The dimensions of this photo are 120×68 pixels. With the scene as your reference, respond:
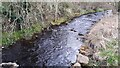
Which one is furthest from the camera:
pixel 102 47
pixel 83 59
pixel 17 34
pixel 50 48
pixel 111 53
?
pixel 17 34

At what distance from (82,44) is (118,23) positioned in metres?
3.41

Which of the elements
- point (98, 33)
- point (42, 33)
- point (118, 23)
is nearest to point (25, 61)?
point (42, 33)

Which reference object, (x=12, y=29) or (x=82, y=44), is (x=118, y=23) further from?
(x=12, y=29)

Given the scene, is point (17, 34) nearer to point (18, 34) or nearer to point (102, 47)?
point (18, 34)

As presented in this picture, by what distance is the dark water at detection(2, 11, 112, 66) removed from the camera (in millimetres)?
7992

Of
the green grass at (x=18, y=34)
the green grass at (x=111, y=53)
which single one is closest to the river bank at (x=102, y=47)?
the green grass at (x=111, y=53)

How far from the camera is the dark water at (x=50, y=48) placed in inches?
315

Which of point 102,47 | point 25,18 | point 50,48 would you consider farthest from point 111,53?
point 25,18

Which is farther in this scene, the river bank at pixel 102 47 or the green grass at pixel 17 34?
the green grass at pixel 17 34

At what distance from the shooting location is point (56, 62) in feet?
25.7

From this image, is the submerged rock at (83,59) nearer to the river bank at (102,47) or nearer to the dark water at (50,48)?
the river bank at (102,47)

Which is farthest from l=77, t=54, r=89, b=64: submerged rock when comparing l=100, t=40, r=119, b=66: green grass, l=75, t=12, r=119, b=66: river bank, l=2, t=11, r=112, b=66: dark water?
l=100, t=40, r=119, b=66: green grass

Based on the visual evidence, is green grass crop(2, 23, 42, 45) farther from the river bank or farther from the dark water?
the river bank

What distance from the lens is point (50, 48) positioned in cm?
910
